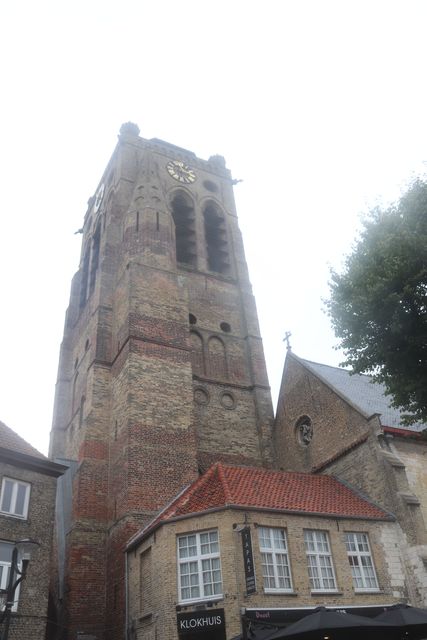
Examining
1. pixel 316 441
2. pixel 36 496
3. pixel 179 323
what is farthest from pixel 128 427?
pixel 316 441

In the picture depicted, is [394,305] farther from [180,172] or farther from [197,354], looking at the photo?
[180,172]

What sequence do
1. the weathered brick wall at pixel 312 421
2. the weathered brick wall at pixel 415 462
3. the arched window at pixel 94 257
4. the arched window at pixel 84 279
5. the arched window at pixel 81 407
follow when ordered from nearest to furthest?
the weathered brick wall at pixel 415 462, the weathered brick wall at pixel 312 421, the arched window at pixel 81 407, the arched window at pixel 94 257, the arched window at pixel 84 279

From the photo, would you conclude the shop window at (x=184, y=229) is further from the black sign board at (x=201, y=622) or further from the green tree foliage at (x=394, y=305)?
the black sign board at (x=201, y=622)

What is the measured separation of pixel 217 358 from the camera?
1078 inches

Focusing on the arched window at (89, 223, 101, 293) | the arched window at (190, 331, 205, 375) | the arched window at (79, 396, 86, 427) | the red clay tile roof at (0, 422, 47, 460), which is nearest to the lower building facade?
the red clay tile roof at (0, 422, 47, 460)

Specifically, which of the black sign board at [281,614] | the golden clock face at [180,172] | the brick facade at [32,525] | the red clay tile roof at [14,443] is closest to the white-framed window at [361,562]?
the black sign board at [281,614]

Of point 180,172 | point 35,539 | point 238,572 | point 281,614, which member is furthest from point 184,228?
point 281,614

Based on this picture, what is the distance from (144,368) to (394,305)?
37.5ft

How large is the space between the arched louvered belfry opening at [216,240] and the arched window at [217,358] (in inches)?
223

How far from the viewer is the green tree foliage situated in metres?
14.3

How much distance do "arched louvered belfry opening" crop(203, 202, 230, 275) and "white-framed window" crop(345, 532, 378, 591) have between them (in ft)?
58.2

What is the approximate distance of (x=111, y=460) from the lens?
21.9 metres

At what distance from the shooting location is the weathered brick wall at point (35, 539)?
15.6 metres

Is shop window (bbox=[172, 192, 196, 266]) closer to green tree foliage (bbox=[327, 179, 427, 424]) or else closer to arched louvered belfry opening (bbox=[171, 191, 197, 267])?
arched louvered belfry opening (bbox=[171, 191, 197, 267])
